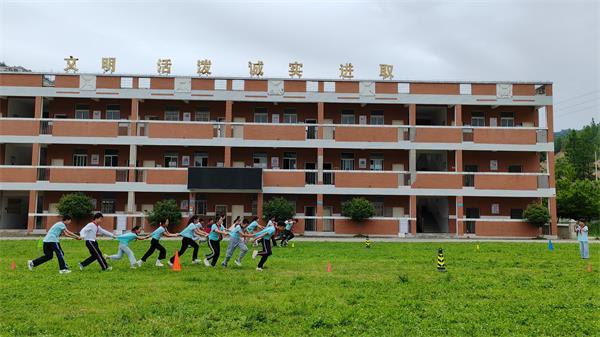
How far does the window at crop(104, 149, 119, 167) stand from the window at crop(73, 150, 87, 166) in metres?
1.59

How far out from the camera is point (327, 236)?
125ft

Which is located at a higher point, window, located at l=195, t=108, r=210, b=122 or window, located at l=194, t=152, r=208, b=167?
window, located at l=195, t=108, r=210, b=122

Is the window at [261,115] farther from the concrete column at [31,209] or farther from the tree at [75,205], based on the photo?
the concrete column at [31,209]

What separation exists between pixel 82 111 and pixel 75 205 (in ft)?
28.7

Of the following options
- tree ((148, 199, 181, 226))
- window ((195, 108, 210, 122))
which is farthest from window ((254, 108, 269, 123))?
tree ((148, 199, 181, 226))

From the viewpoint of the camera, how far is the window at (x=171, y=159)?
41.1 m

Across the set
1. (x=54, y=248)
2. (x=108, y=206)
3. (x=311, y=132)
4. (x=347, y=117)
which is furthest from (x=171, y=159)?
(x=54, y=248)

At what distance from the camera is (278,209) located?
36.9m

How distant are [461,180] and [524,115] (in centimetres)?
864

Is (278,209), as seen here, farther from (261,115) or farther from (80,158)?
(80,158)

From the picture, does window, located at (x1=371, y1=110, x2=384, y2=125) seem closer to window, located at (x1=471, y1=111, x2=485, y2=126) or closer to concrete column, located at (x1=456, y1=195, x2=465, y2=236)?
window, located at (x1=471, y1=111, x2=485, y2=126)

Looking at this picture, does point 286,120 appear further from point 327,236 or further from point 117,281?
point 117,281

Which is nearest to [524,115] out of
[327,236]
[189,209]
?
[327,236]

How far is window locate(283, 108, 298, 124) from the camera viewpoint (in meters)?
42.1
